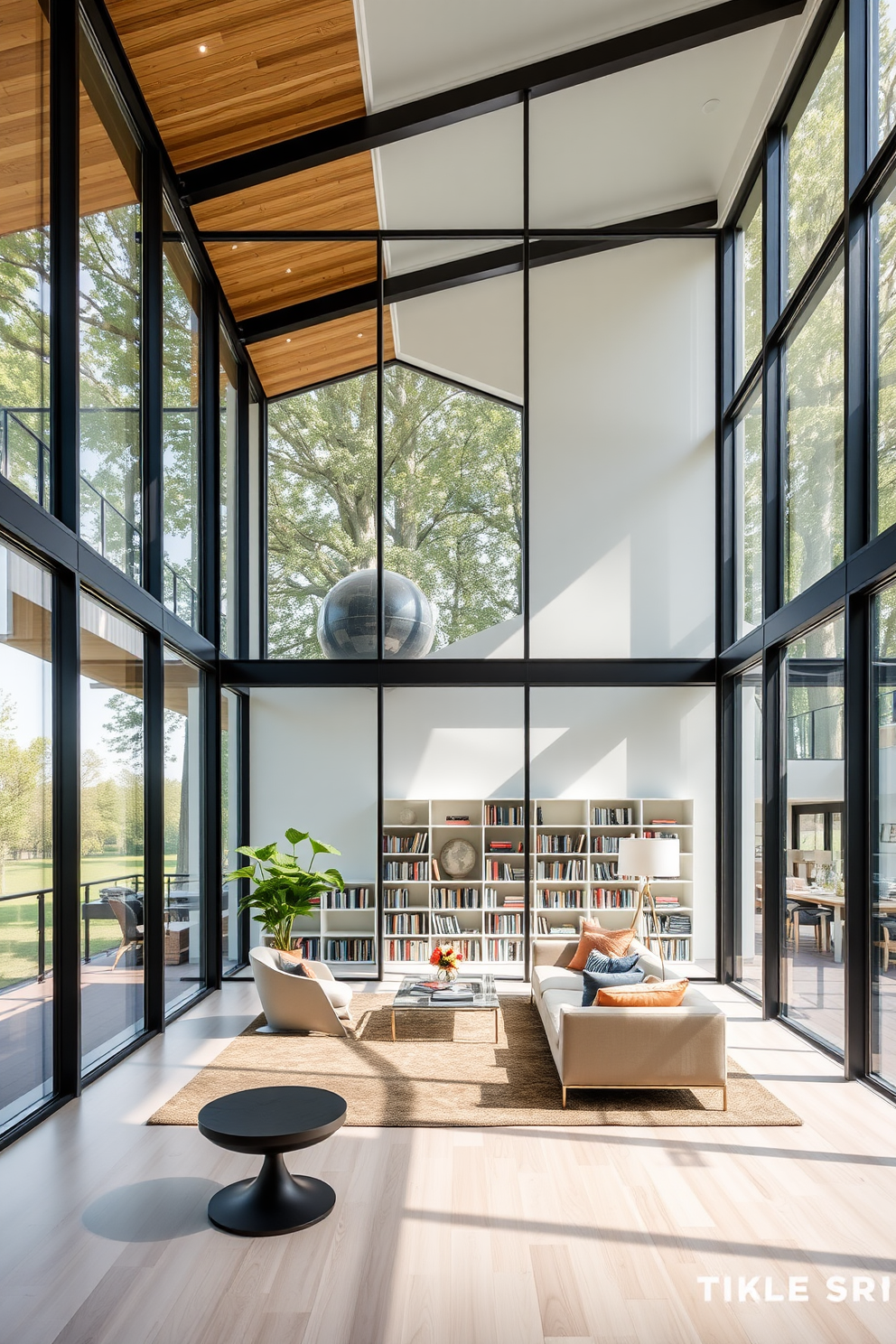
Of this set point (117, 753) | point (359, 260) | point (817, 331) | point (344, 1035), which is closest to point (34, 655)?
point (117, 753)

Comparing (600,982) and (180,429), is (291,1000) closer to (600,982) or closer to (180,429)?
(600,982)

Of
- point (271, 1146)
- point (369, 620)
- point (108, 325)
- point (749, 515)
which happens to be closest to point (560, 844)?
point (369, 620)

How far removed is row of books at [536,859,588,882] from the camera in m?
9.83

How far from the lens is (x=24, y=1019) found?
5.06 m

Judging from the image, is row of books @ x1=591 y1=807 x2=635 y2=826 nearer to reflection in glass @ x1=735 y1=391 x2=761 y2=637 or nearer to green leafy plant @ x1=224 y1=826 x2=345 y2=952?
reflection in glass @ x1=735 y1=391 x2=761 y2=637

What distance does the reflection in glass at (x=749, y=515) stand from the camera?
8.86 m

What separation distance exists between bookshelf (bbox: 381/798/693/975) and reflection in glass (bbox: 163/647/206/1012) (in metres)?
1.86

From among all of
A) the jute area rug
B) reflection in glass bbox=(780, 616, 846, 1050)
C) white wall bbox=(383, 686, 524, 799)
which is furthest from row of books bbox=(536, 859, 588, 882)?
reflection in glass bbox=(780, 616, 846, 1050)

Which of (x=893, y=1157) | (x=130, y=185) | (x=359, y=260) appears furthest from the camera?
(x=359, y=260)

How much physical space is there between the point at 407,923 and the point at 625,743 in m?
2.72

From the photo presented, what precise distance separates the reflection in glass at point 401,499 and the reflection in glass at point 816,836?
10.9ft

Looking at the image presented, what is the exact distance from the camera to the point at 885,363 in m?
5.94

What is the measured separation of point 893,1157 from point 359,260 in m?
8.58

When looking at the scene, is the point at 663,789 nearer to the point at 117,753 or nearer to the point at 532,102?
the point at 117,753
